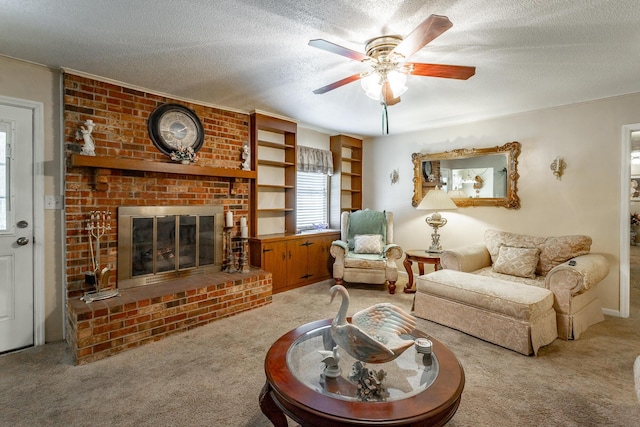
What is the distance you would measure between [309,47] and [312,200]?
2930 mm

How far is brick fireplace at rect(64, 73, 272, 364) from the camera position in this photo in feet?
8.13

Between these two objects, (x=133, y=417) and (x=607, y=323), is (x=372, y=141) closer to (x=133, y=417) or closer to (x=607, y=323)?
(x=607, y=323)

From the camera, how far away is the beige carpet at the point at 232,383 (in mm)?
1703

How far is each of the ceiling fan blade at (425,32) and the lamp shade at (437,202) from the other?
249 centimetres

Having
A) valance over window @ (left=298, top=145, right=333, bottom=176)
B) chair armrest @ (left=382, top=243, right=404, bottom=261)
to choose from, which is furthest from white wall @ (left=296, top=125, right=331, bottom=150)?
chair armrest @ (left=382, top=243, right=404, bottom=261)

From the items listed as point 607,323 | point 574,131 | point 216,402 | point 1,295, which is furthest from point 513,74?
point 1,295

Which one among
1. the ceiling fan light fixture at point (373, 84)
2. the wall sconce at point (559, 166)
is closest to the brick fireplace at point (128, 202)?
the ceiling fan light fixture at point (373, 84)

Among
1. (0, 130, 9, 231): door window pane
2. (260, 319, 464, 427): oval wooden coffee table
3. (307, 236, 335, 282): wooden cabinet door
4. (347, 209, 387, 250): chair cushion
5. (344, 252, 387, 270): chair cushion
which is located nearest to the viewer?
(260, 319, 464, 427): oval wooden coffee table

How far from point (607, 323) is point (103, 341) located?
4.51 meters

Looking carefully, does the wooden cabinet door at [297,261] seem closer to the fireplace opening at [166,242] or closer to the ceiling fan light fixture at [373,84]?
the fireplace opening at [166,242]

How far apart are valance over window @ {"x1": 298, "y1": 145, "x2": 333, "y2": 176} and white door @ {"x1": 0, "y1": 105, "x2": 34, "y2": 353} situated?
9.64ft

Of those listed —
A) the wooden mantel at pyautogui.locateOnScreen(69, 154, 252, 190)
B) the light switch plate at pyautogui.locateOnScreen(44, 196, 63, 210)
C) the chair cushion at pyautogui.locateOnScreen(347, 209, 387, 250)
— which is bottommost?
the chair cushion at pyautogui.locateOnScreen(347, 209, 387, 250)

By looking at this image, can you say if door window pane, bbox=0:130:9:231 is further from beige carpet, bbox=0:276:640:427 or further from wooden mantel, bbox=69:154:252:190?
beige carpet, bbox=0:276:640:427

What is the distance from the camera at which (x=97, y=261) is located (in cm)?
271
